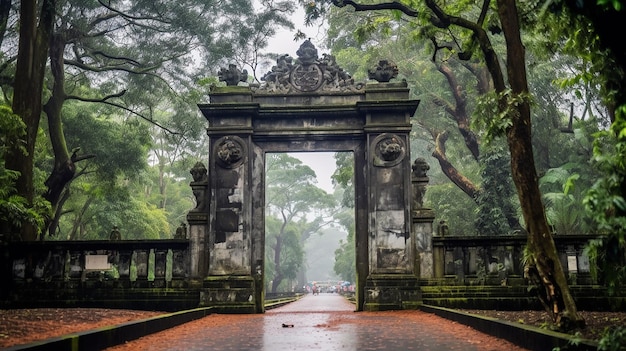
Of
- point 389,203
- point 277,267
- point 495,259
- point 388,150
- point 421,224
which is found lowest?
point 277,267

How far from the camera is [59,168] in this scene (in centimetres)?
1758

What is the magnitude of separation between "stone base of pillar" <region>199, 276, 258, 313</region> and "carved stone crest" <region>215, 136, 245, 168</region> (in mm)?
2749

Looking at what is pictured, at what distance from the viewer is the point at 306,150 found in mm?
13938

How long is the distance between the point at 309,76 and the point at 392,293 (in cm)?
574

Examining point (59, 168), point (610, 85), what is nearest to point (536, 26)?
point (610, 85)

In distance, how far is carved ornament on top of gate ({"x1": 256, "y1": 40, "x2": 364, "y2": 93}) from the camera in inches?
555

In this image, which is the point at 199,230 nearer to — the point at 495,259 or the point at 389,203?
the point at 389,203

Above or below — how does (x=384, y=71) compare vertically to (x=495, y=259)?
Answer: above

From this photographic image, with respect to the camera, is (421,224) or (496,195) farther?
(496,195)

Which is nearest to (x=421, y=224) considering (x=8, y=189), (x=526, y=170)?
(x=526, y=170)

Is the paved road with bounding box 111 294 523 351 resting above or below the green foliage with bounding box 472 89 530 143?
below

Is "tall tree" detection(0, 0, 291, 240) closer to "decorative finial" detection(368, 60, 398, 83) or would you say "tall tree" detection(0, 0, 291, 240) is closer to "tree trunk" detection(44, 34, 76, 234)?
"tree trunk" detection(44, 34, 76, 234)

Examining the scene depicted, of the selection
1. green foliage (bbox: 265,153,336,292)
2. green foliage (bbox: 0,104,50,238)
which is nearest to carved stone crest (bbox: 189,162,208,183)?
green foliage (bbox: 0,104,50,238)

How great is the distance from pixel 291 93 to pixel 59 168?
844 centimetres
